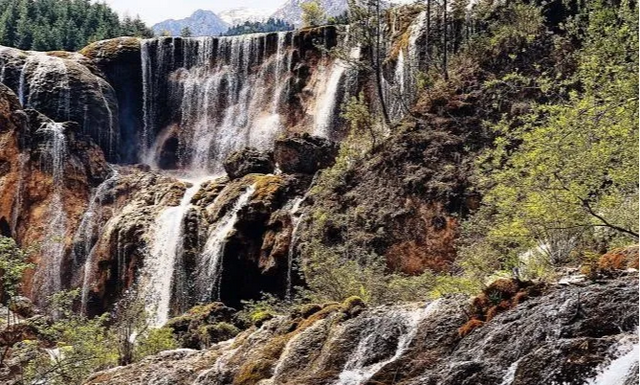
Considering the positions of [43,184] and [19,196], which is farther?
[43,184]

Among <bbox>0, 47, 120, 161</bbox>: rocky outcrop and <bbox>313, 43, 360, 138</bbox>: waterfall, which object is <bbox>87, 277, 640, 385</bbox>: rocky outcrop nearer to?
<bbox>313, 43, 360, 138</bbox>: waterfall

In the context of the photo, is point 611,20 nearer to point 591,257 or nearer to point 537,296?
point 591,257

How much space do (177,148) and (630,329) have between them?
44.7 metres

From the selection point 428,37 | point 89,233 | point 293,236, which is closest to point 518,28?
point 428,37

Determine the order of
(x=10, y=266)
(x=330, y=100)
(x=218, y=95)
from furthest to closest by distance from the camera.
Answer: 1. (x=218, y=95)
2. (x=330, y=100)
3. (x=10, y=266)

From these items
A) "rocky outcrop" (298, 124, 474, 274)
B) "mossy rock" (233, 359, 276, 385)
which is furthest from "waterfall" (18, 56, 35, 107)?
"mossy rock" (233, 359, 276, 385)

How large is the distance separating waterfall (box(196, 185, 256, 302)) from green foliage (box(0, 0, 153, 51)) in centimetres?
5062

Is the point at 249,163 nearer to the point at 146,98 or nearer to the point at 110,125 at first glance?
the point at 110,125

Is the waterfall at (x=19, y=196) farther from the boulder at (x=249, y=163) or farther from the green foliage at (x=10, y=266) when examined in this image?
the green foliage at (x=10, y=266)

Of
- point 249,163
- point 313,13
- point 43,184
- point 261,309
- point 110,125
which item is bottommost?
point 261,309

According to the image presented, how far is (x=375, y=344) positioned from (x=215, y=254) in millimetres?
20990

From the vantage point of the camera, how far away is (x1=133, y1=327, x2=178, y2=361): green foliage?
850 inches

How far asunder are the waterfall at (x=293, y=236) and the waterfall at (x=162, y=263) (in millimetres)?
6603

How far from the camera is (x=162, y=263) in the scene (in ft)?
113
